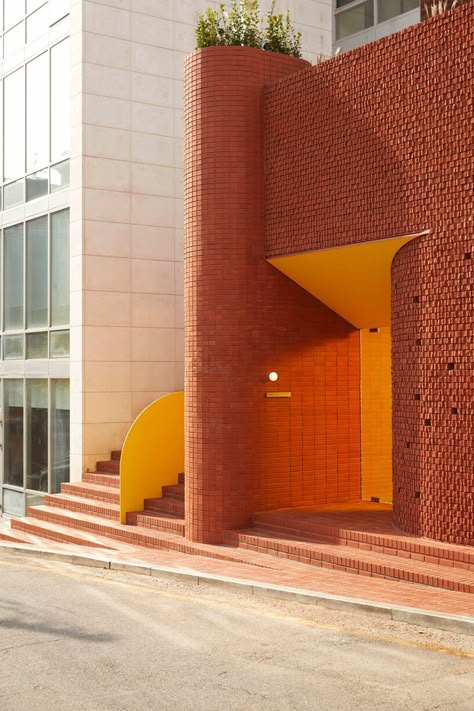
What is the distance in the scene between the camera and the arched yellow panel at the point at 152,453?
15680mm

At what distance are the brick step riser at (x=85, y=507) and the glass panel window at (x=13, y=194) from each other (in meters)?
6.84

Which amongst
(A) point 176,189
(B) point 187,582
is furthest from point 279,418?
(A) point 176,189

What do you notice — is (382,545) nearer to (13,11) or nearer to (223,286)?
(223,286)

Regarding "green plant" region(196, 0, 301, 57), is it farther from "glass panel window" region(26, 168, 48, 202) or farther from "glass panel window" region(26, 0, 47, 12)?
"glass panel window" region(26, 0, 47, 12)

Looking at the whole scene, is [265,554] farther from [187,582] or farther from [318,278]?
[318,278]

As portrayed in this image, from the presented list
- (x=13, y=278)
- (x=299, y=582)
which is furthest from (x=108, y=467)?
(x=299, y=582)

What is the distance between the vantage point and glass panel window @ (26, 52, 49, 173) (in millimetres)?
19969

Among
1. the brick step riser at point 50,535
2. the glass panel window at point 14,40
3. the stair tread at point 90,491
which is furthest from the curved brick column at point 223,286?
the glass panel window at point 14,40

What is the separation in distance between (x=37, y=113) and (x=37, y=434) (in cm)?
680

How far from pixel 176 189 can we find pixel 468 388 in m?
9.91

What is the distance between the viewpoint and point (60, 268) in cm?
1938

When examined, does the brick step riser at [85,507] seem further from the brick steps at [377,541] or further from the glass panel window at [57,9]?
the glass panel window at [57,9]

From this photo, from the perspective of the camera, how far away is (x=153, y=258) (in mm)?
19172

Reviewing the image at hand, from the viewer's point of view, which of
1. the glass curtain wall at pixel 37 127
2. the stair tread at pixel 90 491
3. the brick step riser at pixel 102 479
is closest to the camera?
the stair tread at pixel 90 491
